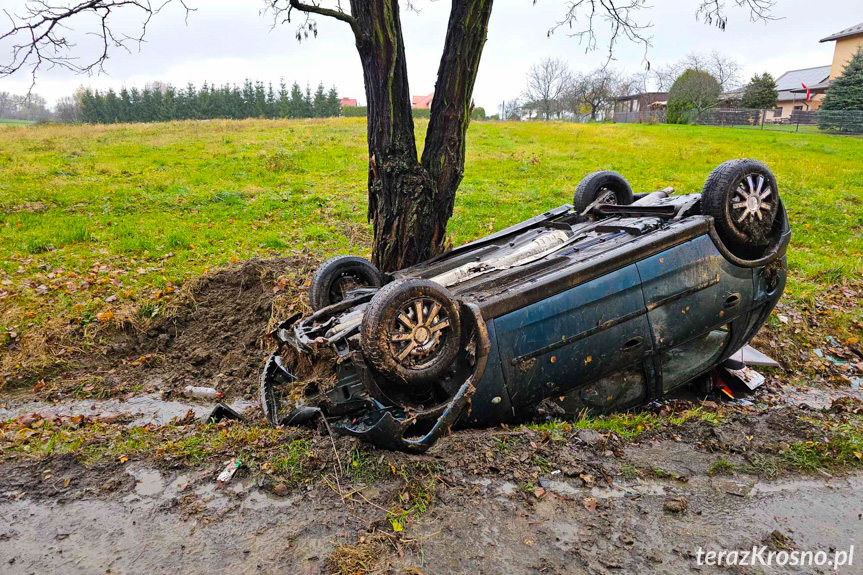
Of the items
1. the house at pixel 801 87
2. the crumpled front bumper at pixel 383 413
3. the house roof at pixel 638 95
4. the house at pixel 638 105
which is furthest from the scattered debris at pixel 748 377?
the house roof at pixel 638 95

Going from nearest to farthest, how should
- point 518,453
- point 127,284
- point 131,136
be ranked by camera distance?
point 518,453 → point 127,284 → point 131,136

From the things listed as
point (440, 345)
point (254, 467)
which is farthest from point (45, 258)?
point (440, 345)

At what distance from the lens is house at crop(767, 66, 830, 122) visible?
2151 inches

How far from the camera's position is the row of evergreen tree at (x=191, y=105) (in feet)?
204

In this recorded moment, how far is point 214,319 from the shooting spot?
22.1ft

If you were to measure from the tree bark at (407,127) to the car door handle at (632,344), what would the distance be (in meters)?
2.86

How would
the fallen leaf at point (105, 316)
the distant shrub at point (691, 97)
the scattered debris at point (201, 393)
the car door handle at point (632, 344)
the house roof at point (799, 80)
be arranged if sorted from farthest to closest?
the house roof at point (799, 80)
the distant shrub at point (691, 97)
the fallen leaf at point (105, 316)
the scattered debris at point (201, 393)
the car door handle at point (632, 344)

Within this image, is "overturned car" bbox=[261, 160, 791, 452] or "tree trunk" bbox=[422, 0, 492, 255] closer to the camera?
"overturned car" bbox=[261, 160, 791, 452]

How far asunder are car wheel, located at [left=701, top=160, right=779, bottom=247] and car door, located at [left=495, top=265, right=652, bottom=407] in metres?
1.02

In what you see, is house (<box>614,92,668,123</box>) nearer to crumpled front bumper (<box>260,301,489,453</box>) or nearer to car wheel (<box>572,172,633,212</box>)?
car wheel (<box>572,172,633,212</box>)

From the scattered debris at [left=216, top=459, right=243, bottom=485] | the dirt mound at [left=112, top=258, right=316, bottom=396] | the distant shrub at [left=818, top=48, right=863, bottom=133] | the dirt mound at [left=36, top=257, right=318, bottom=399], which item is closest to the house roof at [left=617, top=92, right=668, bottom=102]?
the distant shrub at [left=818, top=48, right=863, bottom=133]

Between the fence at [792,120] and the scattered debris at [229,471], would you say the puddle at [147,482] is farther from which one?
the fence at [792,120]

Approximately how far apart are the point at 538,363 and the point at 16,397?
16.5 feet

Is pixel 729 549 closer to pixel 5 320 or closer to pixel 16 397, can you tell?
pixel 16 397
